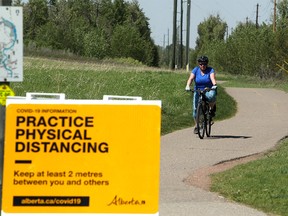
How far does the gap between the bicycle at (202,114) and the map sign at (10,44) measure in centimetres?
1037

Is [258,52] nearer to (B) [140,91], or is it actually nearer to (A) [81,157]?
(B) [140,91]

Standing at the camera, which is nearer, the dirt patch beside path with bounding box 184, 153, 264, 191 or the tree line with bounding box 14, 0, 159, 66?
the dirt patch beside path with bounding box 184, 153, 264, 191

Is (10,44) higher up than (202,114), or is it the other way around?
(10,44)

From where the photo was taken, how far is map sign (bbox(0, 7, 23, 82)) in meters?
6.14

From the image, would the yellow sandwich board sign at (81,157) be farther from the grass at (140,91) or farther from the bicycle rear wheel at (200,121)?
the grass at (140,91)

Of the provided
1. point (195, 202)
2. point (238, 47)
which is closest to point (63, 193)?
point (195, 202)

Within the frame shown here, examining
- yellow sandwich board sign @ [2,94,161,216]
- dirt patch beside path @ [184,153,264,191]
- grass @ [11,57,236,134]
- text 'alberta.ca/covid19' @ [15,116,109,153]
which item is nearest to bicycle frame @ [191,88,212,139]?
grass @ [11,57,236,134]

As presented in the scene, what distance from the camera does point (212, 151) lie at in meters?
14.6

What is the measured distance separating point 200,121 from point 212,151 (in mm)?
1972

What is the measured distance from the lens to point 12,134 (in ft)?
20.0

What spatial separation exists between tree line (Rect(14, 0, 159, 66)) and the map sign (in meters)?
80.2

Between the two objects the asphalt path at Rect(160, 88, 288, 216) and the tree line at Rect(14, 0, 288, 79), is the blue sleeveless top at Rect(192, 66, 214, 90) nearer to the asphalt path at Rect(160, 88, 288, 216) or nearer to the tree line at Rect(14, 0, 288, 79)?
the asphalt path at Rect(160, 88, 288, 216)

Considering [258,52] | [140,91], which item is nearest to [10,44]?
[140,91]

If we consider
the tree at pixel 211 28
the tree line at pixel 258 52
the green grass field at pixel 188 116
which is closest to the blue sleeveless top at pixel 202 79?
the green grass field at pixel 188 116
